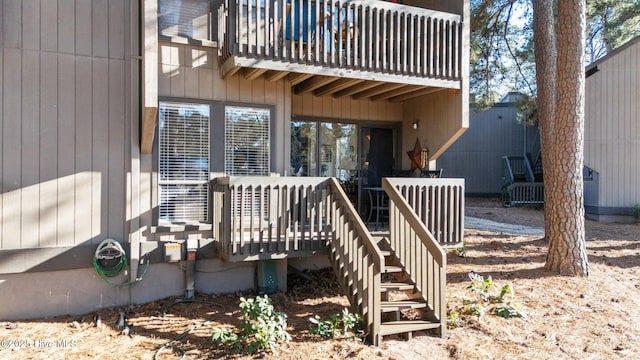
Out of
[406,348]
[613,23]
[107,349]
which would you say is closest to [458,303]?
[406,348]

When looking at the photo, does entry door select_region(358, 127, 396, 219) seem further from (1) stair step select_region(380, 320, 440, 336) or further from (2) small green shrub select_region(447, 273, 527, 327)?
(1) stair step select_region(380, 320, 440, 336)

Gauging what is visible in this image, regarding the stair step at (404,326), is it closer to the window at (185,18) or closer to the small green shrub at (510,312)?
the small green shrub at (510,312)

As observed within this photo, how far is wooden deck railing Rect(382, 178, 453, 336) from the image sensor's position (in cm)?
479

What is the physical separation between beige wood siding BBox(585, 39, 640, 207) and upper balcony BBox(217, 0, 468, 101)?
851 centimetres

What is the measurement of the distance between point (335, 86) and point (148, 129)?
9.30ft

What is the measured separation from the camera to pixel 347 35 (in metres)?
5.93

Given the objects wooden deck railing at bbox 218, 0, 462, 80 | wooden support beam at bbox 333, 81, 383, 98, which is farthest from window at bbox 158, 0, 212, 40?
wooden support beam at bbox 333, 81, 383, 98

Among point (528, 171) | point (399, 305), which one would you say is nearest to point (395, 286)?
point (399, 305)

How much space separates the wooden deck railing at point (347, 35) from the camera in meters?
5.54

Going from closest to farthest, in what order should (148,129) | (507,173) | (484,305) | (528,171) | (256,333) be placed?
(256,333), (148,129), (484,305), (528,171), (507,173)

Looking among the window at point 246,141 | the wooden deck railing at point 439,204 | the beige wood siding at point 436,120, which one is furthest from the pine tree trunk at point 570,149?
the window at point 246,141

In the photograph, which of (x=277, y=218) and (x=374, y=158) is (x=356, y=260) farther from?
(x=374, y=158)

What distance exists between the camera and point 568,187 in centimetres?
682

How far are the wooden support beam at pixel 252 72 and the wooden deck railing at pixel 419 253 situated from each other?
2128 mm
